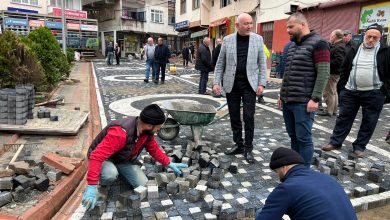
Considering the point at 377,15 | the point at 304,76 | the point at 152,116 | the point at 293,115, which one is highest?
the point at 377,15

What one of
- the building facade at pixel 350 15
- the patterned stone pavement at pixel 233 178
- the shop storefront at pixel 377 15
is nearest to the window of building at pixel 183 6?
the building facade at pixel 350 15

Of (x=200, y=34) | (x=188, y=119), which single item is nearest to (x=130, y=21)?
(x=200, y=34)

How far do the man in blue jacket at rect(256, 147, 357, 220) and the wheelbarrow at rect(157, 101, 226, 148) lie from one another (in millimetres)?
2947

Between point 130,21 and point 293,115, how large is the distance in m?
45.1

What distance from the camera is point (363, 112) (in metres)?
5.21

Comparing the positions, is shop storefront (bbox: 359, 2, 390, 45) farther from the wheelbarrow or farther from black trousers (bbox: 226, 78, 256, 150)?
the wheelbarrow

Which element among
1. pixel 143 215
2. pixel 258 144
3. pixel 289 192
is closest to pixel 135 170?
pixel 143 215

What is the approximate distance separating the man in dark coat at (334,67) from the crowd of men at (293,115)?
204 cm

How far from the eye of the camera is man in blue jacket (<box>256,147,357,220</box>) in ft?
6.44

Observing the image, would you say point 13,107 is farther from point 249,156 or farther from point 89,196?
point 249,156

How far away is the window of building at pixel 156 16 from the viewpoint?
4850 cm

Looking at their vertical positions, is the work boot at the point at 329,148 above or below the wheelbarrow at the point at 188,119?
below

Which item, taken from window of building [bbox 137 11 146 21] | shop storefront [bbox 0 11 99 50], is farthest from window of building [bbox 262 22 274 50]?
window of building [bbox 137 11 146 21]

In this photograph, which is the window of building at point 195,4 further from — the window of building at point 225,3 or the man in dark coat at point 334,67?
the man in dark coat at point 334,67
